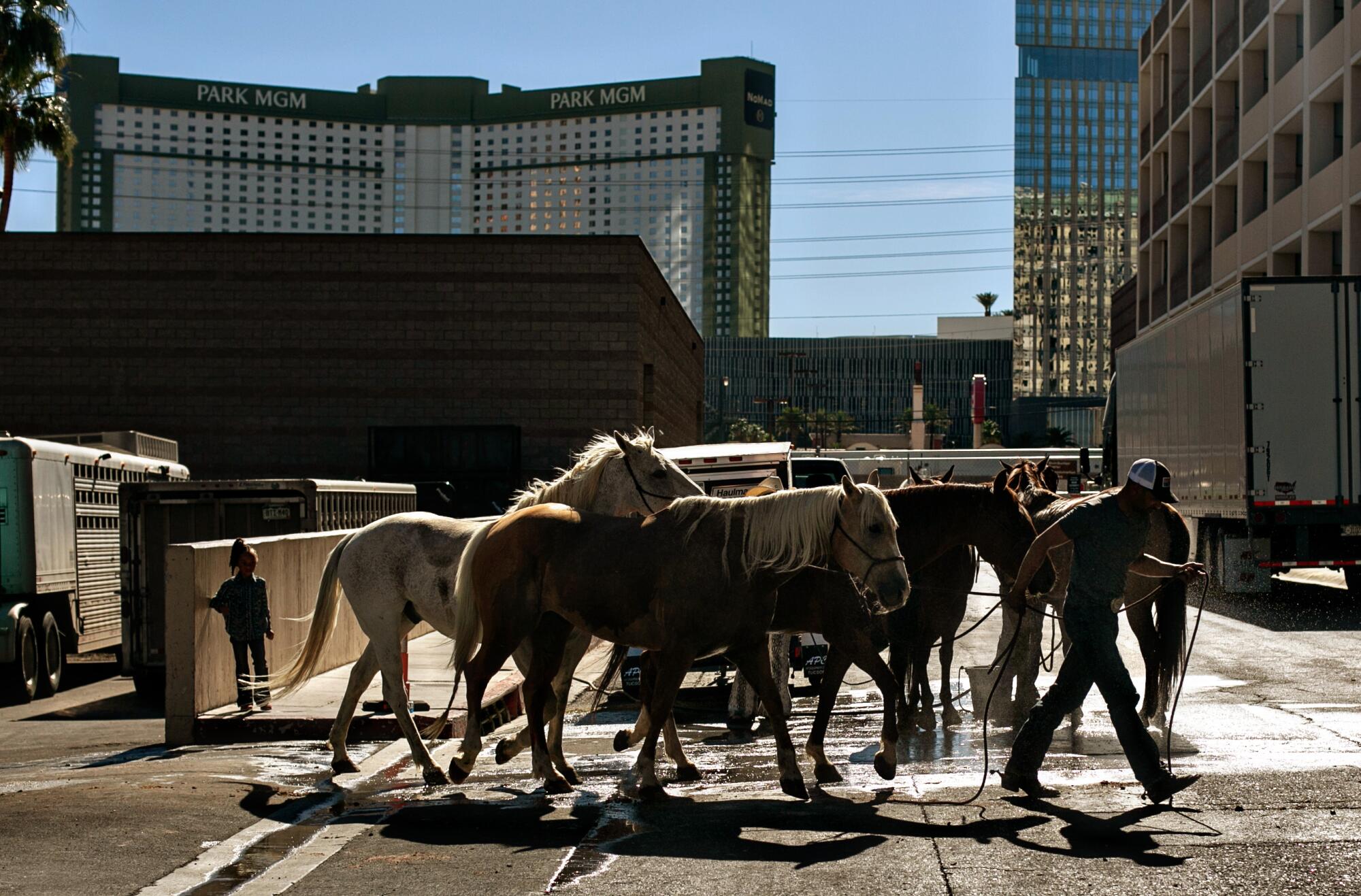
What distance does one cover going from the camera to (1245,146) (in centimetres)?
4709

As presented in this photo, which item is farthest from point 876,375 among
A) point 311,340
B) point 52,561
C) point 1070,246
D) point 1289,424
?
point 52,561

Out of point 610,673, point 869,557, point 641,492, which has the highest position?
point 641,492

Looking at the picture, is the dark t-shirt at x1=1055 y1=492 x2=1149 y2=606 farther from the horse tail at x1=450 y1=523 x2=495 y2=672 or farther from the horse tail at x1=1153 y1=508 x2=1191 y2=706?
the horse tail at x1=450 y1=523 x2=495 y2=672

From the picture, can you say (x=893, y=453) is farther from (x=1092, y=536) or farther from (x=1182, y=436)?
(x=1092, y=536)

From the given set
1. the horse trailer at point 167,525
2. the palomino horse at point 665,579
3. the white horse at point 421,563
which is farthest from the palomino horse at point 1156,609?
the horse trailer at point 167,525

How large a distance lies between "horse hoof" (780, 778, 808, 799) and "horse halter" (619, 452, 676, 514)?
232cm

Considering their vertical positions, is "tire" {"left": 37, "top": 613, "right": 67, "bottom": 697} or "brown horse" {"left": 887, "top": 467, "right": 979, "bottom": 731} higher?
"brown horse" {"left": 887, "top": 467, "right": 979, "bottom": 731}

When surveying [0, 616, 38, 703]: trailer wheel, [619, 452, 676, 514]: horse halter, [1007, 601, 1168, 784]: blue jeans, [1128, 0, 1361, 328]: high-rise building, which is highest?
[1128, 0, 1361, 328]: high-rise building

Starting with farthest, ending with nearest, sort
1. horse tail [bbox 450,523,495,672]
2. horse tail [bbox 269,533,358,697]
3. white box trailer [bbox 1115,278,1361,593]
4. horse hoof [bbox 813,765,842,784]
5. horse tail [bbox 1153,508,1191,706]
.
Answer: white box trailer [bbox 1115,278,1361,593] < horse tail [bbox 1153,508,1191,706] < horse tail [bbox 269,533,358,697] < horse tail [bbox 450,523,495,672] < horse hoof [bbox 813,765,842,784]

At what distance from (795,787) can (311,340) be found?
33.9 metres

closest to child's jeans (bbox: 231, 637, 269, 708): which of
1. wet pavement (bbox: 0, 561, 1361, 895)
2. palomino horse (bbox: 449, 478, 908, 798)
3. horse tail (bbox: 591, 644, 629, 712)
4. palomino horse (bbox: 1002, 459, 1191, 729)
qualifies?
wet pavement (bbox: 0, 561, 1361, 895)

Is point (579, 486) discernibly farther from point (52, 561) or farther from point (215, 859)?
point (52, 561)

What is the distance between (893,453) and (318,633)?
75.0 metres

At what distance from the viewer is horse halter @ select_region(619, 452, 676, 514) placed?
33.4 ft
